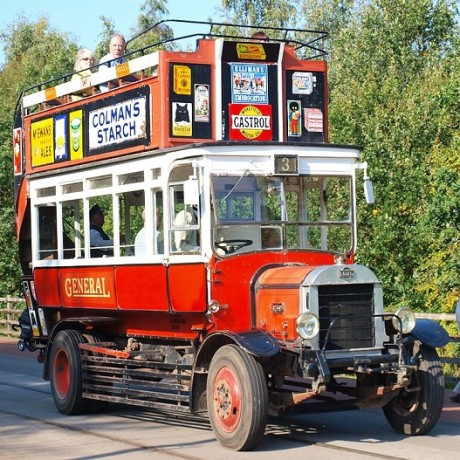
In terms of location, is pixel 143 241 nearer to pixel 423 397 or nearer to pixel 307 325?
pixel 307 325

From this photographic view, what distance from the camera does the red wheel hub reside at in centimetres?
1056

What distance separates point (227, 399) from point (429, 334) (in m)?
2.22

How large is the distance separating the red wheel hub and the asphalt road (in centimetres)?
27

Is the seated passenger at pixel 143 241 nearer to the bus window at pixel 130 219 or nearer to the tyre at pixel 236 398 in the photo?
the bus window at pixel 130 219

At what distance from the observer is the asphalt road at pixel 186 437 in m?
10.4

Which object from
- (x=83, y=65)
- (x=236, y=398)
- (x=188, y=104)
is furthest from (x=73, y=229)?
(x=236, y=398)

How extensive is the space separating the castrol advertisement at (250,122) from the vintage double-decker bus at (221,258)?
1.0 inches

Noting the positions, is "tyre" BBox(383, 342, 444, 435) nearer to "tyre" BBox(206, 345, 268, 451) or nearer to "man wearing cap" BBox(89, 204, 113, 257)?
"tyre" BBox(206, 345, 268, 451)

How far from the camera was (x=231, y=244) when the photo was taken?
11.5 m

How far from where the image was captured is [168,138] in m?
12.0

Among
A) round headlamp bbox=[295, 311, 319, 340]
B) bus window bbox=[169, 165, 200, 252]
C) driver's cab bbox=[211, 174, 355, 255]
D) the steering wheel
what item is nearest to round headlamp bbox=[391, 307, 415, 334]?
round headlamp bbox=[295, 311, 319, 340]

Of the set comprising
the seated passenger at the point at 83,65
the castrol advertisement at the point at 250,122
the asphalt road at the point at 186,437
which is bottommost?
the asphalt road at the point at 186,437

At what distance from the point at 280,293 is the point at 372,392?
51.6 inches

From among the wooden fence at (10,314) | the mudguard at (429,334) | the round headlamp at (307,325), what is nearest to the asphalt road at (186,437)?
the mudguard at (429,334)
